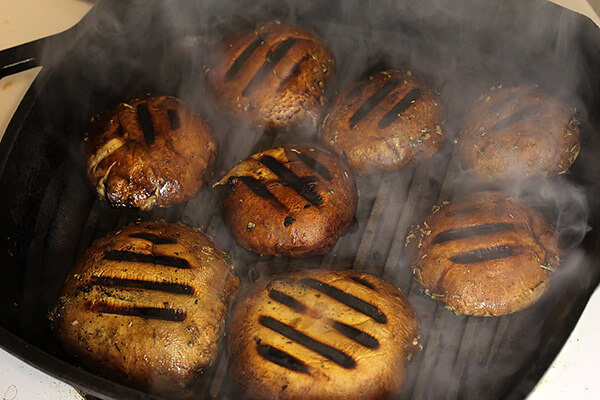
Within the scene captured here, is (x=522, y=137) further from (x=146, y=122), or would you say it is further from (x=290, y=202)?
(x=146, y=122)

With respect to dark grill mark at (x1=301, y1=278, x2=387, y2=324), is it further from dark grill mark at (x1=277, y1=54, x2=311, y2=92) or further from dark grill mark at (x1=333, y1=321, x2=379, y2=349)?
dark grill mark at (x1=277, y1=54, x2=311, y2=92)

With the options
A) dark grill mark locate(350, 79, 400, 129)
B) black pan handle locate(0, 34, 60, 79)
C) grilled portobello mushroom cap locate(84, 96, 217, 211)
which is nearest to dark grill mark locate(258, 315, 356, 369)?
grilled portobello mushroom cap locate(84, 96, 217, 211)

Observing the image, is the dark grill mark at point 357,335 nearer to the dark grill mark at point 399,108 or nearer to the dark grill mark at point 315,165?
the dark grill mark at point 315,165

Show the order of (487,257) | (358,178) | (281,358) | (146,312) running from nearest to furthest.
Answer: (281,358)
(146,312)
(487,257)
(358,178)

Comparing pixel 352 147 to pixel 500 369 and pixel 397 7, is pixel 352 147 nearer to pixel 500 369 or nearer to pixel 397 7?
pixel 397 7

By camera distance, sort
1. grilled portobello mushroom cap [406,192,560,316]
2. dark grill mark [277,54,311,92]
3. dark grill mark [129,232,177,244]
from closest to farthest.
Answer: grilled portobello mushroom cap [406,192,560,316] → dark grill mark [129,232,177,244] → dark grill mark [277,54,311,92]

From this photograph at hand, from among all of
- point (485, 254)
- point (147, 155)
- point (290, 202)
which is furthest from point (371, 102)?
point (147, 155)
